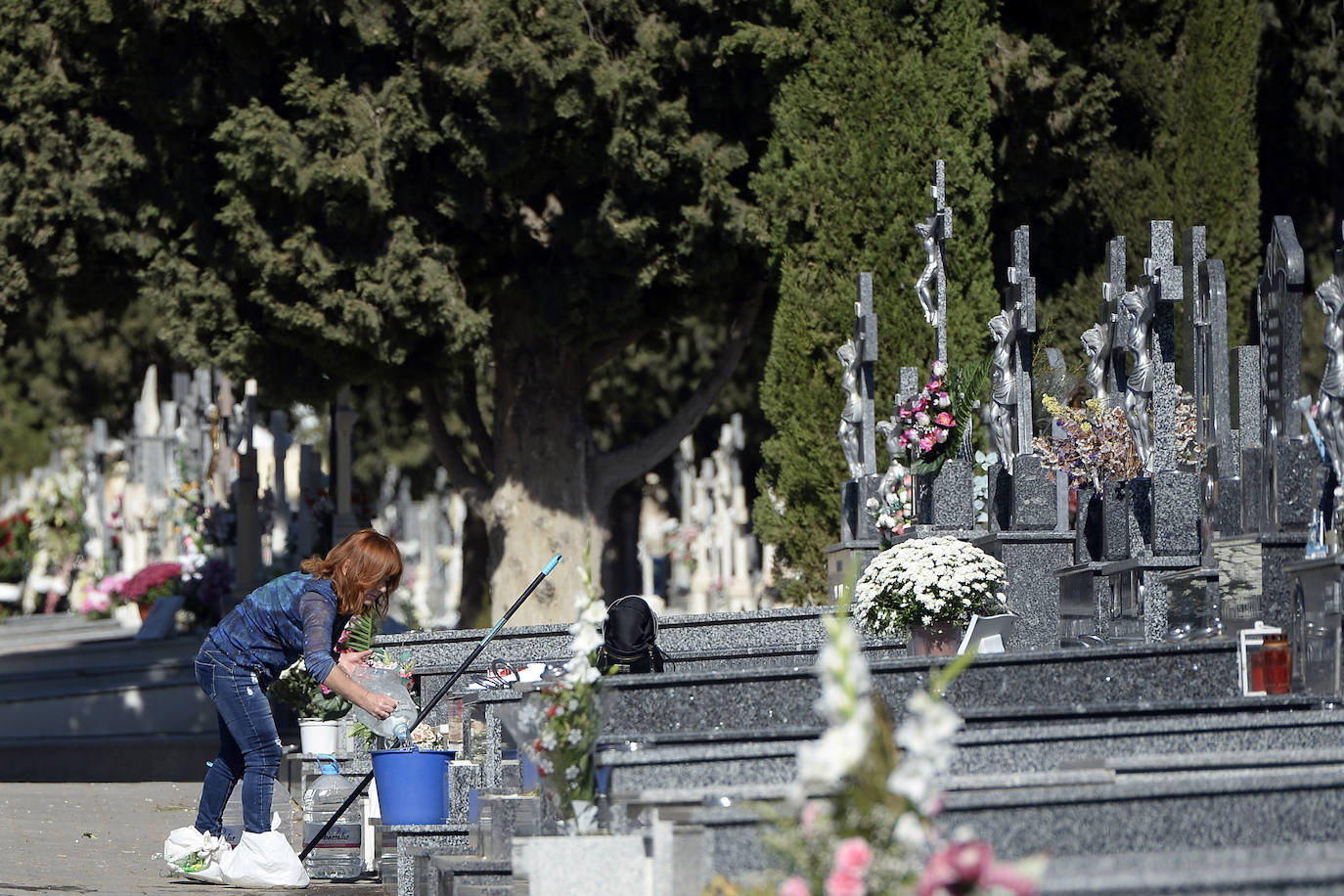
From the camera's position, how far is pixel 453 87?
14570mm

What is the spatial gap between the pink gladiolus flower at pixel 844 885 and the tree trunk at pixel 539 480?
12977mm

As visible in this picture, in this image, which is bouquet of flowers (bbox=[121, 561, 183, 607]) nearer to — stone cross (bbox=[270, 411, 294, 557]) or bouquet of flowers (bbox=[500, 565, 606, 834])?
stone cross (bbox=[270, 411, 294, 557])

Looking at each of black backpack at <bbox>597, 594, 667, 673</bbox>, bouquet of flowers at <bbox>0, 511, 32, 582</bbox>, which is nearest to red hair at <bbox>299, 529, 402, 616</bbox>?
black backpack at <bbox>597, 594, 667, 673</bbox>

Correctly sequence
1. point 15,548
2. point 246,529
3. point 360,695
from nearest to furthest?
1. point 360,695
2. point 246,529
3. point 15,548

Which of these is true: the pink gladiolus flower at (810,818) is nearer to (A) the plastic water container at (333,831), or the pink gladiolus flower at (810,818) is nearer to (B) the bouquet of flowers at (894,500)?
(A) the plastic water container at (333,831)

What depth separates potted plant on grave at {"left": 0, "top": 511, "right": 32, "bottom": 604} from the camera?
31531 mm

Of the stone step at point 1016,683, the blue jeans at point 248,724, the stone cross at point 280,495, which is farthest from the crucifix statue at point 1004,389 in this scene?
the stone cross at point 280,495

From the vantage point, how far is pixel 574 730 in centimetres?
597

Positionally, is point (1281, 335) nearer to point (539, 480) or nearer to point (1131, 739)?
point (1131, 739)

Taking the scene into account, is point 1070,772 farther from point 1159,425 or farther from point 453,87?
point 453,87

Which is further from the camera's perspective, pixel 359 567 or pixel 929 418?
pixel 929 418

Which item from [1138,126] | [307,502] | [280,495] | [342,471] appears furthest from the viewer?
[280,495]

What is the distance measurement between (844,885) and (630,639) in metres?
4.95

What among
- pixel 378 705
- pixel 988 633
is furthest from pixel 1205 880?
pixel 988 633
